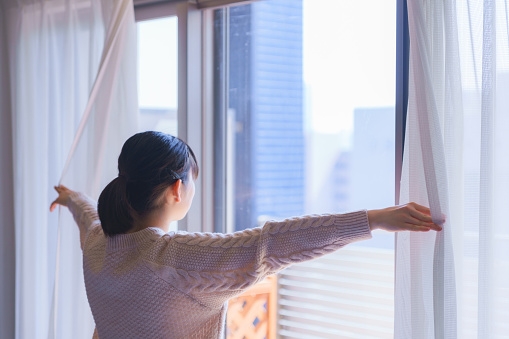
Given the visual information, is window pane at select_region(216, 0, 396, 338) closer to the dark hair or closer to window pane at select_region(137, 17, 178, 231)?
window pane at select_region(137, 17, 178, 231)

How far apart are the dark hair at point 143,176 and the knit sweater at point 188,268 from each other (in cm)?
5

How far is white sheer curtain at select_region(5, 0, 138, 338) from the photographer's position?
2.25 metres

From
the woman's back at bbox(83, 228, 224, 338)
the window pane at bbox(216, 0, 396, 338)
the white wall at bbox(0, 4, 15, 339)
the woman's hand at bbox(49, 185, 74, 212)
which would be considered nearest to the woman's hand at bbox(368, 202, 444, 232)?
the woman's back at bbox(83, 228, 224, 338)

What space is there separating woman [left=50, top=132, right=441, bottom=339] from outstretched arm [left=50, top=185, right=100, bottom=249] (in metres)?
0.30

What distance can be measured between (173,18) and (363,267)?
3.76 feet

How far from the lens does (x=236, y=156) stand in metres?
2.31

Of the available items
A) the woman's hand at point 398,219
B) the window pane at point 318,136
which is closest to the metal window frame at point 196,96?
the window pane at point 318,136

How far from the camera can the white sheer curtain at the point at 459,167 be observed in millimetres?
1403

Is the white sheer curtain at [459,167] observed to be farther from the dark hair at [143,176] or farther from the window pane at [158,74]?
the window pane at [158,74]

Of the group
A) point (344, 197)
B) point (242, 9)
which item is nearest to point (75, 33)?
point (242, 9)

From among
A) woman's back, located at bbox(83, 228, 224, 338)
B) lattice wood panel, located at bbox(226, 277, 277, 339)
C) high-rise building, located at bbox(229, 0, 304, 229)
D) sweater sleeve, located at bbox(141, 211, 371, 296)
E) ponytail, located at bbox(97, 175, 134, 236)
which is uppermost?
high-rise building, located at bbox(229, 0, 304, 229)

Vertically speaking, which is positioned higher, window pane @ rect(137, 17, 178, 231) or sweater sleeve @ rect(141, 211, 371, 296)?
window pane @ rect(137, 17, 178, 231)

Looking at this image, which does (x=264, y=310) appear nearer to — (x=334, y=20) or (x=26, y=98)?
(x=334, y=20)

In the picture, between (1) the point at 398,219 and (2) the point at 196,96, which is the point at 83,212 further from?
(1) the point at 398,219
